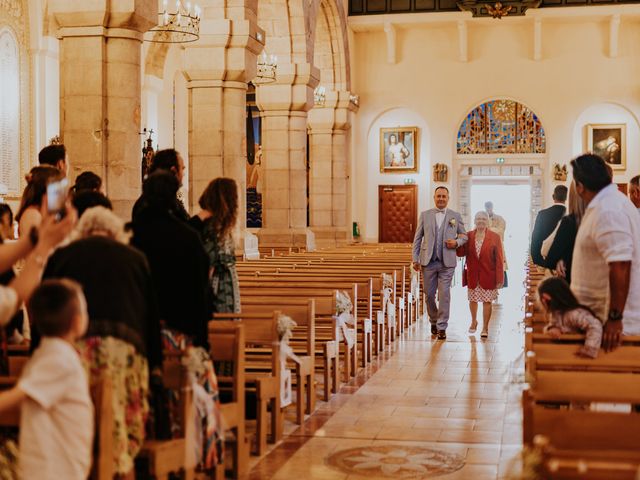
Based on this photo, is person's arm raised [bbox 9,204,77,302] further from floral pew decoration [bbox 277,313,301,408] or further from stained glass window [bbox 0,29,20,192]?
stained glass window [bbox 0,29,20,192]

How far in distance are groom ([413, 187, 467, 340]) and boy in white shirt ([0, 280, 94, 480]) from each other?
30.6ft

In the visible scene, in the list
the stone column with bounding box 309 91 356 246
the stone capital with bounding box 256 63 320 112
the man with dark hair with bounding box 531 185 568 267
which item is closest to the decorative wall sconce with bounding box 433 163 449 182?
the stone column with bounding box 309 91 356 246

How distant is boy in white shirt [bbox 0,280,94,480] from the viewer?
353 centimetres

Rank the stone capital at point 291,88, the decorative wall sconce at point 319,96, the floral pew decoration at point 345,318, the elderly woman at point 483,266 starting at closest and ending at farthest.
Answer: the floral pew decoration at point 345,318
the elderly woman at point 483,266
the stone capital at point 291,88
the decorative wall sconce at point 319,96

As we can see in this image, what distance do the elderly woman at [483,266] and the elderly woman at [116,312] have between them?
8.88 meters

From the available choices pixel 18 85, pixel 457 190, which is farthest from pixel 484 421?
pixel 457 190

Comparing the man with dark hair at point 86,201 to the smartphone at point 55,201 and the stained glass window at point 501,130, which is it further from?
the stained glass window at point 501,130

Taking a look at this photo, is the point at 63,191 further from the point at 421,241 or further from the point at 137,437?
the point at 421,241

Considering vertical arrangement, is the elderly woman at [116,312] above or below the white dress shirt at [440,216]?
below

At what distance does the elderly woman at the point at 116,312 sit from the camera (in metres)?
4.18

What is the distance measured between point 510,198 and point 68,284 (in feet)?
89.4

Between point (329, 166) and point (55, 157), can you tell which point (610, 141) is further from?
point (55, 157)

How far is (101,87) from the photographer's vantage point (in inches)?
422

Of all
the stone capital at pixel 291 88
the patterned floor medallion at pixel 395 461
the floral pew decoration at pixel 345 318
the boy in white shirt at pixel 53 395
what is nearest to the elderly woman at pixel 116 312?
the boy in white shirt at pixel 53 395
